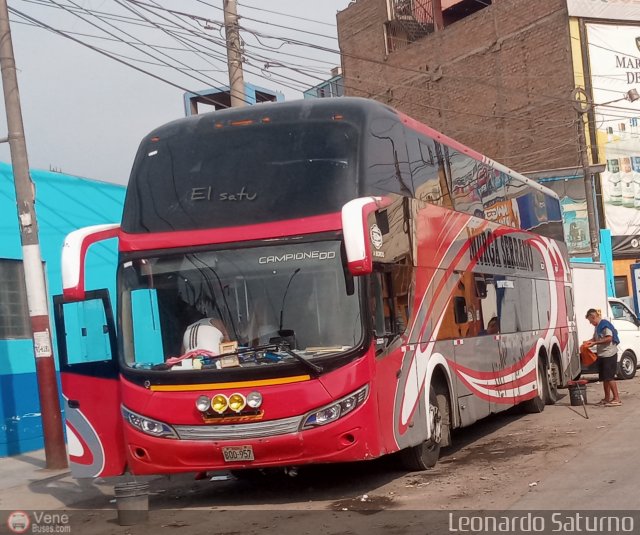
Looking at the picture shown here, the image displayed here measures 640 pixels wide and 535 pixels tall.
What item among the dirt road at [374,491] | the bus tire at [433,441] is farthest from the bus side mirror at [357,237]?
the bus tire at [433,441]

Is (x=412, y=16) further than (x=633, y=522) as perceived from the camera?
Yes

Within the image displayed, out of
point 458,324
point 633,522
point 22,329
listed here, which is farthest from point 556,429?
point 22,329

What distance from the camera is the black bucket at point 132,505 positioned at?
9.30m

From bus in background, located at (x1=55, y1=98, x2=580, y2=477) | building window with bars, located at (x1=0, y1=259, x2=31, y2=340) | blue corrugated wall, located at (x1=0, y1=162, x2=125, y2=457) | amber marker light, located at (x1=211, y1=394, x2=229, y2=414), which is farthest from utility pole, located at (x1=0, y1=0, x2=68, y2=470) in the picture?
amber marker light, located at (x1=211, y1=394, x2=229, y2=414)

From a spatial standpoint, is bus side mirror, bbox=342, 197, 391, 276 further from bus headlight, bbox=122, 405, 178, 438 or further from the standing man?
the standing man

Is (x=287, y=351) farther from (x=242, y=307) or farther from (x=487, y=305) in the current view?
(x=487, y=305)

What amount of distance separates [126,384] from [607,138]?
34567 millimetres

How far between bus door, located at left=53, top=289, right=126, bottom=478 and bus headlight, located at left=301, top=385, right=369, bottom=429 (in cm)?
226

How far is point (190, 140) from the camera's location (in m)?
10.3

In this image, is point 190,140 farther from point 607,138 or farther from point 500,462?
point 607,138

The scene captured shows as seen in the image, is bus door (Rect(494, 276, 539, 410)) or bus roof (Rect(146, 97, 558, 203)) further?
bus door (Rect(494, 276, 539, 410))

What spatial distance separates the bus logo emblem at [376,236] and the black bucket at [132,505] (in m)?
3.27

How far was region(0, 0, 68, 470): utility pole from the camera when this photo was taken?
1350 cm

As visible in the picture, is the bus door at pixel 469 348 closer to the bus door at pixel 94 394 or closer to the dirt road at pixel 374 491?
the dirt road at pixel 374 491
